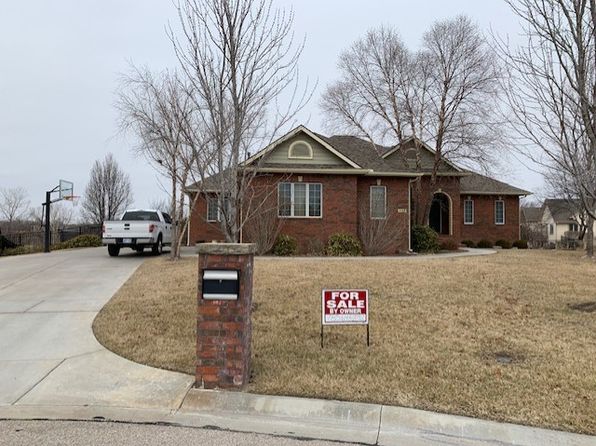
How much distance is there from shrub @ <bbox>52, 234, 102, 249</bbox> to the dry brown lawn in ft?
52.8

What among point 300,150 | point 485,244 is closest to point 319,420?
point 300,150

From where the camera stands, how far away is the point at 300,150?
2036 cm

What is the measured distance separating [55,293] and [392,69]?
833 inches

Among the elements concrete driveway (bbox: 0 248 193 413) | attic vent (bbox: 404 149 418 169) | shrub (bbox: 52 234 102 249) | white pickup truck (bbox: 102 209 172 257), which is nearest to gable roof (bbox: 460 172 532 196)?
attic vent (bbox: 404 149 418 169)

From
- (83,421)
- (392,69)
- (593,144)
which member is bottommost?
(83,421)

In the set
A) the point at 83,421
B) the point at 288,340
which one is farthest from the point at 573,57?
the point at 83,421

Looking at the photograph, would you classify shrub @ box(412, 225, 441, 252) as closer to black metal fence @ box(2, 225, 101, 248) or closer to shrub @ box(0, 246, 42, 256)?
shrub @ box(0, 246, 42, 256)

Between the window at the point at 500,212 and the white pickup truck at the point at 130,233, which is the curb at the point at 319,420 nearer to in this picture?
the white pickup truck at the point at 130,233

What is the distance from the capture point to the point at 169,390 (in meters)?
5.01

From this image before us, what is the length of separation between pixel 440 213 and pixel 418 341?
21.7 m

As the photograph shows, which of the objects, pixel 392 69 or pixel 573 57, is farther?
pixel 392 69

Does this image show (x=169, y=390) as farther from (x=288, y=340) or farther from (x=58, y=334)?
(x=58, y=334)

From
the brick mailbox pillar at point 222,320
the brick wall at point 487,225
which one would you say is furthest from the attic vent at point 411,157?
the brick mailbox pillar at point 222,320

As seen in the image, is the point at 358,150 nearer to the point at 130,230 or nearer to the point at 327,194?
the point at 327,194
